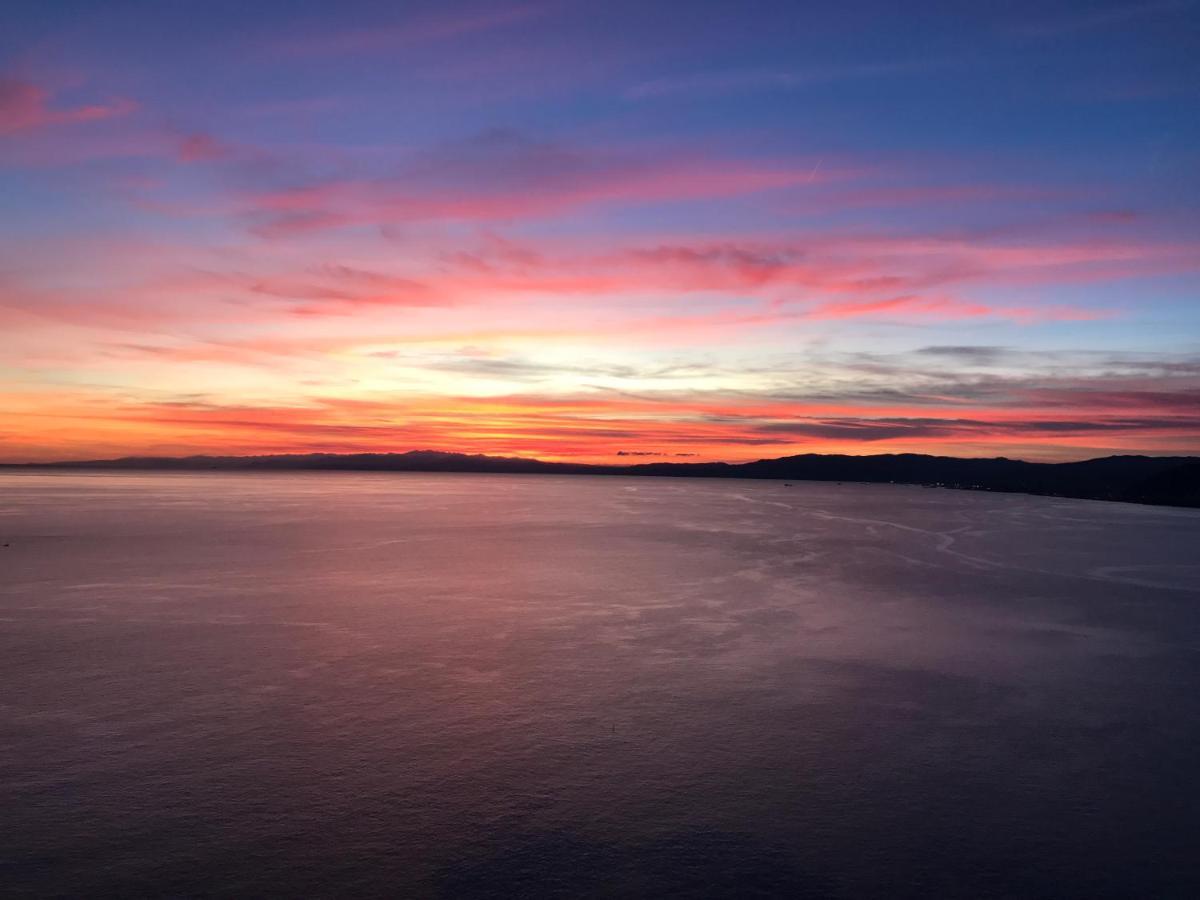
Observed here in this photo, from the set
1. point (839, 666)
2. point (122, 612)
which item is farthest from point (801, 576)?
point (122, 612)

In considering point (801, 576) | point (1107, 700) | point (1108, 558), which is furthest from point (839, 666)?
point (1108, 558)

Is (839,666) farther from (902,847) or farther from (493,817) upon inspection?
(493,817)

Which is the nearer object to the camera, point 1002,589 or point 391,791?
point 391,791

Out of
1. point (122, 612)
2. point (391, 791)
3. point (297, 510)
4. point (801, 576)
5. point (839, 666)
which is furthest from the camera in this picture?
point (297, 510)

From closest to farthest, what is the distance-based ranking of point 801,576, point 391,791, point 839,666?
point 391,791
point 839,666
point 801,576

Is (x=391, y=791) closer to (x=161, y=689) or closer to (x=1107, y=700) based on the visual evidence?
(x=161, y=689)

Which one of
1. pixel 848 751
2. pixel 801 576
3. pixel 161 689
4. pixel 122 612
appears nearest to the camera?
pixel 848 751
